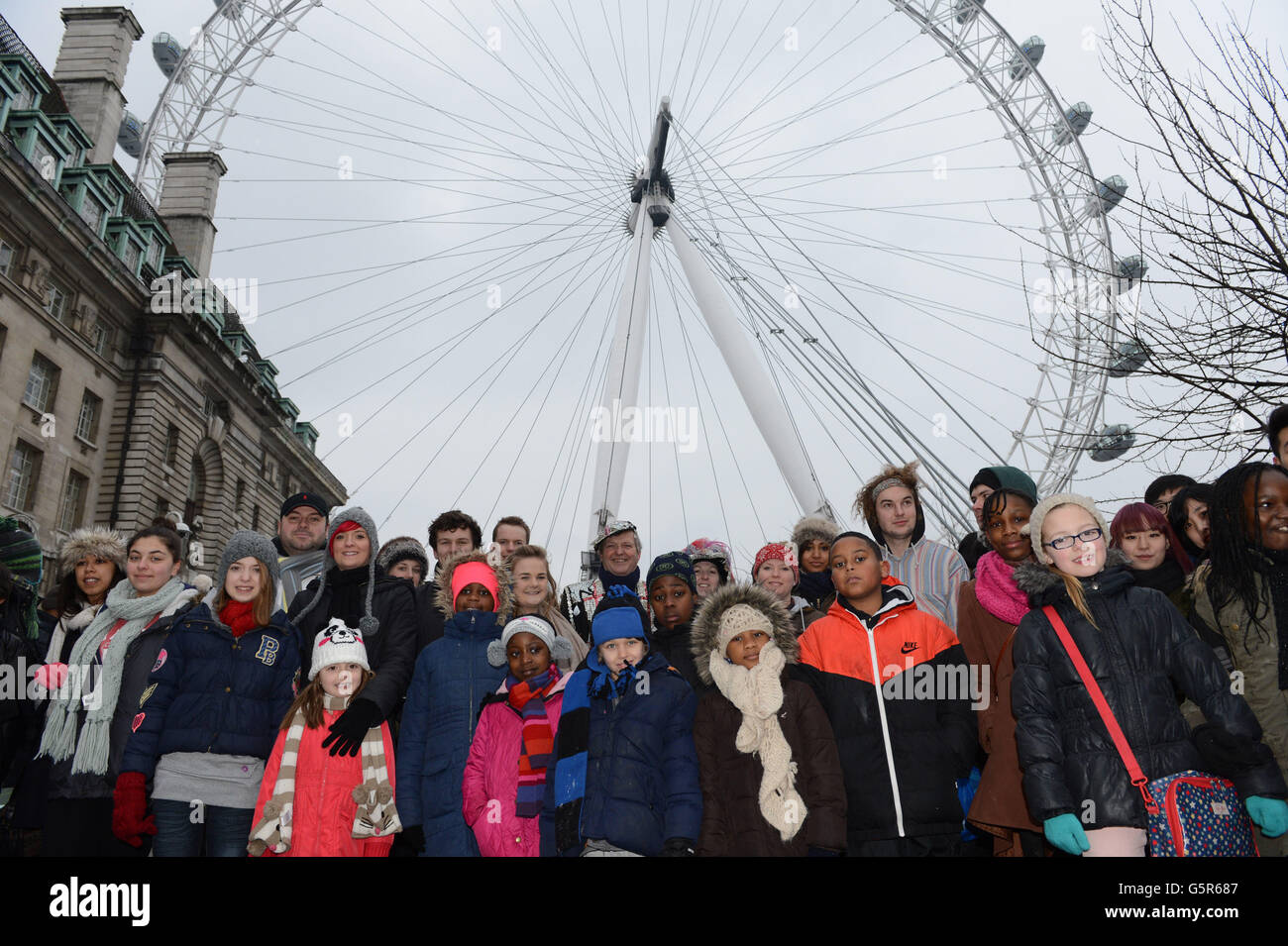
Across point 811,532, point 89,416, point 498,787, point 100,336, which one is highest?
point 100,336

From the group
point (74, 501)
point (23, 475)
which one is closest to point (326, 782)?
point (23, 475)

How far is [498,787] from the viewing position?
14.4 ft

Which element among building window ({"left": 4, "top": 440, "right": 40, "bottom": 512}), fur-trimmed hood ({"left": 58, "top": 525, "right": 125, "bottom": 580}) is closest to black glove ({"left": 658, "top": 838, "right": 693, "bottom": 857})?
fur-trimmed hood ({"left": 58, "top": 525, "right": 125, "bottom": 580})

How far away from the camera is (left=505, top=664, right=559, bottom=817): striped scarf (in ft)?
14.3

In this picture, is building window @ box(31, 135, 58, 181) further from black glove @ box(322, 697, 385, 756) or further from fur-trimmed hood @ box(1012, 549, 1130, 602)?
fur-trimmed hood @ box(1012, 549, 1130, 602)

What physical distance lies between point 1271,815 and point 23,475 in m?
27.9

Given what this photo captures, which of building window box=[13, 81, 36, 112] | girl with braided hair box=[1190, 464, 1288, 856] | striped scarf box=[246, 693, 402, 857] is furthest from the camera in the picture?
building window box=[13, 81, 36, 112]

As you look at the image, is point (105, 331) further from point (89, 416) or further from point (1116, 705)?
point (1116, 705)

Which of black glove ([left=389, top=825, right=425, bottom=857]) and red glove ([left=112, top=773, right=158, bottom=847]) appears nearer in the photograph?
red glove ([left=112, top=773, right=158, bottom=847])

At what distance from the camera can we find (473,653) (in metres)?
4.79

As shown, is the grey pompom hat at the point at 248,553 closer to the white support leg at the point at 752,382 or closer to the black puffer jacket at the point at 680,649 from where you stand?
the black puffer jacket at the point at 680,649

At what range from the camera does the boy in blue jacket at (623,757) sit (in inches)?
151

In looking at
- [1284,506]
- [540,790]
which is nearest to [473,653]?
[540,790]

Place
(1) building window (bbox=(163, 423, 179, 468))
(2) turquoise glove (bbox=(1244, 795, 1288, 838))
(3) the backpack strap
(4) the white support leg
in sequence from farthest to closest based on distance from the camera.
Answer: (1) building window (bbox=(163, 423, 179, 468)), (4) the white support leg, (3) the backpack strap, (2) turquoise glove (bbox=(1244, 795, 1288, 838))
